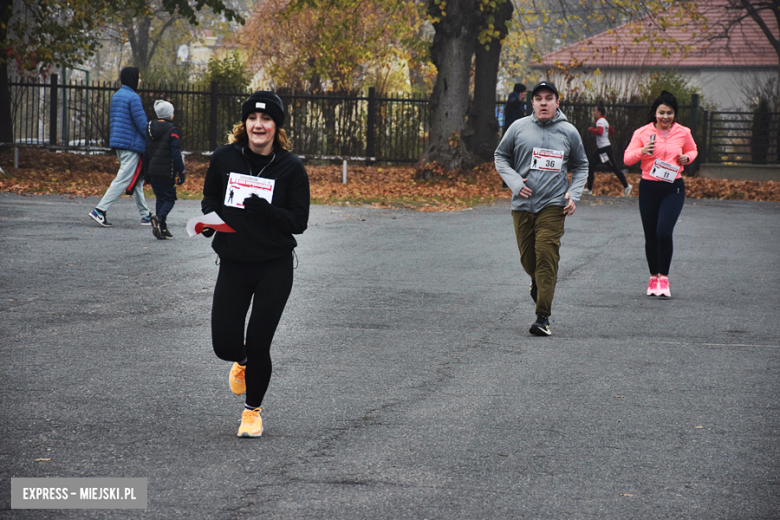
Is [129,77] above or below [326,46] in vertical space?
below

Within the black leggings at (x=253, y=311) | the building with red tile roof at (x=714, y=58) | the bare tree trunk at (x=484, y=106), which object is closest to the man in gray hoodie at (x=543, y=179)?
the black leggings at (x=253, y=311)

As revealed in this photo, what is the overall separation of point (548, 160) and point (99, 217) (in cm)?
764

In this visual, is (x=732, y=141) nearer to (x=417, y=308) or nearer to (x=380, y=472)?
(x=417, y=308)

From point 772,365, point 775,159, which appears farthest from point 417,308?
point 775,159

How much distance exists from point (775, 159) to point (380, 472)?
26009 millimetres

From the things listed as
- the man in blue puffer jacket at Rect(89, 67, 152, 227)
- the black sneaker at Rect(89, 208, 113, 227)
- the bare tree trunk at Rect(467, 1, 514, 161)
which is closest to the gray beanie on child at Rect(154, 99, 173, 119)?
the man in blue puffer jacket at Rect(89, 67, 152, 227)

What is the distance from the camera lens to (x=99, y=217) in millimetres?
12625

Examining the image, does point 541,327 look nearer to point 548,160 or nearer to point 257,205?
point 548,160

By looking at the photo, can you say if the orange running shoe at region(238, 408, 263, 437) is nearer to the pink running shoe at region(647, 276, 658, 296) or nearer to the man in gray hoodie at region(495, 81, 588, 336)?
the man in gray hoodie at region(495, 81, 588, 336)

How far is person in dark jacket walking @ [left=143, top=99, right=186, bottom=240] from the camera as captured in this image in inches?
458

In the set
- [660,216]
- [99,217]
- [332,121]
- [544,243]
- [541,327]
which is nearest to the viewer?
[541,327]

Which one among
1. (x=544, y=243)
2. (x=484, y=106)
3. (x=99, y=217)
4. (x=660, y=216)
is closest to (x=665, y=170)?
(x=660, y=216)

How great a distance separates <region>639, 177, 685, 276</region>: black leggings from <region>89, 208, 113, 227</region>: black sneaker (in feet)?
24.9

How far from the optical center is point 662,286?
344 inches
